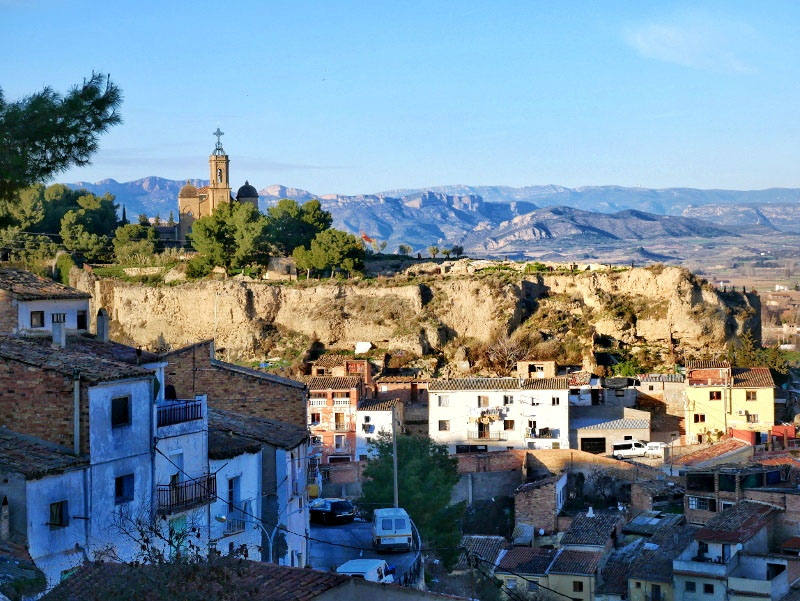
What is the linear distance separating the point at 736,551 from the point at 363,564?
13.4m

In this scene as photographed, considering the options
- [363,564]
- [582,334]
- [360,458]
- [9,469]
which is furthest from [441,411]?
[9,469]

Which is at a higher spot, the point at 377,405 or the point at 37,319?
the point at 37,319

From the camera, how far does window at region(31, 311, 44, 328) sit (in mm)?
21705

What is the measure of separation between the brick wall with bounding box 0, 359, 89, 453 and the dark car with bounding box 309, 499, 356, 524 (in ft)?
32.7

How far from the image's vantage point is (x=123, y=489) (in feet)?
54.3

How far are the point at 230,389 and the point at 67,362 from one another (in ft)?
23.2

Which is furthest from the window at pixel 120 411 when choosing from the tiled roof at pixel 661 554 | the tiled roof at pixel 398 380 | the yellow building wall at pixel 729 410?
the tiled roof at pixel 398 380

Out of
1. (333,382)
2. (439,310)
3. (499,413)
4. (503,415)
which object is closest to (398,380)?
(333,382)

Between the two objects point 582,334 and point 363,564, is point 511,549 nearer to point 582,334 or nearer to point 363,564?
point 363,564

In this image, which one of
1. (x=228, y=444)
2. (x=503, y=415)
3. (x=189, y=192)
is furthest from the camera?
(x=189, y=192)

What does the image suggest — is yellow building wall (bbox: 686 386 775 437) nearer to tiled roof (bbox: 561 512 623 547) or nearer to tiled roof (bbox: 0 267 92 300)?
tiled roof (bbox: 561 512 623 547)

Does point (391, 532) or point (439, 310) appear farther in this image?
point (439, 310)

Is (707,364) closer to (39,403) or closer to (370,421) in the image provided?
(370,421)

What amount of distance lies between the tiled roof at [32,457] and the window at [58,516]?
0.39 m
